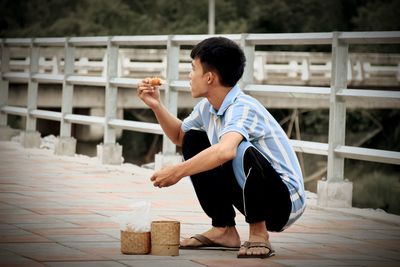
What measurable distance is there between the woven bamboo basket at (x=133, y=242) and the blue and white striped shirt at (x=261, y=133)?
60cm

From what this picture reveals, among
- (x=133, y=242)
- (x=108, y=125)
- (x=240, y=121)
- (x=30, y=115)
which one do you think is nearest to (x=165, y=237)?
(x=133, y=242)

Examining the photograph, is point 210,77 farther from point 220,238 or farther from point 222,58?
point 220,238

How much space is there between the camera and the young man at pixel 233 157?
575 cm

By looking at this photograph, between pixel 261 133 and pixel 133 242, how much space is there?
2.65 feet

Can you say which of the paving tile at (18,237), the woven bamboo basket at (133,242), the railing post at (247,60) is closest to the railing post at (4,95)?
the railing post at (247,60)

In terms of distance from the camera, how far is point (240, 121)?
5812 millimetres

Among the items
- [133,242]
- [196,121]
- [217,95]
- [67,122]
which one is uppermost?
[67,122]

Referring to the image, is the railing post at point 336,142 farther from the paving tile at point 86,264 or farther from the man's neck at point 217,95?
the paving tile at point 86,264

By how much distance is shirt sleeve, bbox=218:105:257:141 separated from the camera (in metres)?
5.76

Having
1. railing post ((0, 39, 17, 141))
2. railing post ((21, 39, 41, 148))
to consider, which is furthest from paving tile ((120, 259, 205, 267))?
railing post ((0, 39, 17, 141))

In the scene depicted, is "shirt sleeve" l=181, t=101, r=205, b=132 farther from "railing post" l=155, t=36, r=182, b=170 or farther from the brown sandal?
"railing post" l=155, t=36, r=182, b=170

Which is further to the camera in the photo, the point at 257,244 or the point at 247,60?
the point at 247,60

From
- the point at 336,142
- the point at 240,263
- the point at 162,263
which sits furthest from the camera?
the point at 336,142

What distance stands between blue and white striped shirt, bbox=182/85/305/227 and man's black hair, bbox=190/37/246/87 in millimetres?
84
